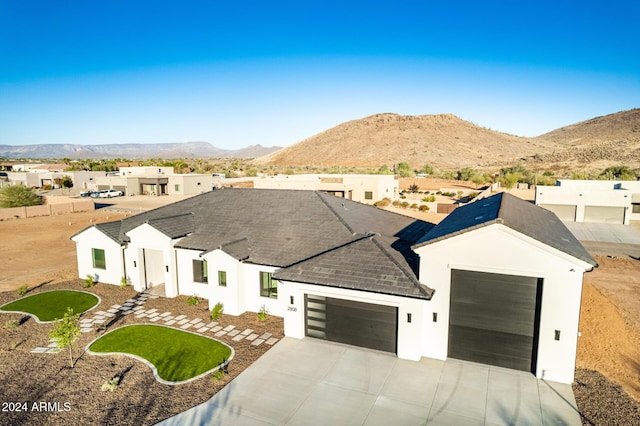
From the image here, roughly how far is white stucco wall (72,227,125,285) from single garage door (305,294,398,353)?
1304 cm

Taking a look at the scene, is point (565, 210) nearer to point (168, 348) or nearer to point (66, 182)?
point (168, 348)

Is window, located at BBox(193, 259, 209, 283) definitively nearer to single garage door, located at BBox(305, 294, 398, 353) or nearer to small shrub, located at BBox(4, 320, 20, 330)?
single garage door, located at BBox(305, 294, 398, 353)

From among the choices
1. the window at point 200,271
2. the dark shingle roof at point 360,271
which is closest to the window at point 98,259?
the window at point 200,271

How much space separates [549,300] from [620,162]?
101456mm

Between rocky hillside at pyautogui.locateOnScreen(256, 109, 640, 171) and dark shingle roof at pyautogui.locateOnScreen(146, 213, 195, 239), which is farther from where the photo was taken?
rocky hillside at pyautogui.locateOnScreen(256, 109, 640, 171)

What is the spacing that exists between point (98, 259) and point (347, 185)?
3533 centimetres

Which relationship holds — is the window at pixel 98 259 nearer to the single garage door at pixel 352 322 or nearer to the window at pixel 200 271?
the window at pixel 200 271

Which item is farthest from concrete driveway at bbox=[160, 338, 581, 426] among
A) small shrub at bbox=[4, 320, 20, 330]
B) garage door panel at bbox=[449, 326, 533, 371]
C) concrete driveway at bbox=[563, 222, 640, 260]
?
concrete driveway at bbox=[563, 222, 640, 260]

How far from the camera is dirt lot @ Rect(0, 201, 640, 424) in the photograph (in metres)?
11.9

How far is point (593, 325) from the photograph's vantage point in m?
16.9

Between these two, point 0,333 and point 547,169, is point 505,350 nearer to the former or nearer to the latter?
point 0,333

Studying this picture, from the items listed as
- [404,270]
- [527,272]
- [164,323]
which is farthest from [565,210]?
[164,323]

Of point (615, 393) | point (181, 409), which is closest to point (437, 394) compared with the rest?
point (615, 393)

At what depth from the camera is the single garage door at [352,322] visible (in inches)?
571
